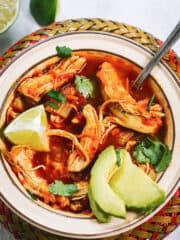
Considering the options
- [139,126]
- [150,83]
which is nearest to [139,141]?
[139,126]

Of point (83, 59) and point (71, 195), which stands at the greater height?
point (83, 59)

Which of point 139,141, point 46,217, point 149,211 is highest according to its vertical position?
point 139,141

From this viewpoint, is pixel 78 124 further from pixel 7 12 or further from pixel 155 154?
pixel 7 12

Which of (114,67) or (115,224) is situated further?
(114,67)

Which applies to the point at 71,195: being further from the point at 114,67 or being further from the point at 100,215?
the point at 114,67

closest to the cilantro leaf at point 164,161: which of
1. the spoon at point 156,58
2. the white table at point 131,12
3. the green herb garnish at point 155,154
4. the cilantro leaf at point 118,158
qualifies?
the green herb garnish at point 155,154

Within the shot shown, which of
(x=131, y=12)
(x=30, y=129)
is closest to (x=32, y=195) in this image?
(x=30, y=129)

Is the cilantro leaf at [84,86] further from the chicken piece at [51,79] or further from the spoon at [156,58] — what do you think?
the spoon at [156,58]
